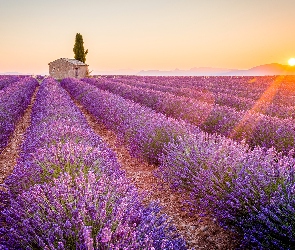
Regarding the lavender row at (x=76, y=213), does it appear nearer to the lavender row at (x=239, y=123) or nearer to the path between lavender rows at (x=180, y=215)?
the path between lavender rows at (x=180, y=215)

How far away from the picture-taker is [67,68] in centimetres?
3597

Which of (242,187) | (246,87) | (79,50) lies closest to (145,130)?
(242,187)

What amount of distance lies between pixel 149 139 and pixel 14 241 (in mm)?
3195

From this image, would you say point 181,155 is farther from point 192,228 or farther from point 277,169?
point 277,169

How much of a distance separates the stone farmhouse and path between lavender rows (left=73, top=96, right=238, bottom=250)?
31.5 m

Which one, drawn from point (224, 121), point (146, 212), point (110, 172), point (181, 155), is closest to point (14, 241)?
point (146, 212)

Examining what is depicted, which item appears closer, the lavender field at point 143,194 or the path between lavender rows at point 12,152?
the lavender field at point 143,194

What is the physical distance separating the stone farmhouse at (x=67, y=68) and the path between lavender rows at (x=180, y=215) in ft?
103

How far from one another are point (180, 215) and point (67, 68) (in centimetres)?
3491

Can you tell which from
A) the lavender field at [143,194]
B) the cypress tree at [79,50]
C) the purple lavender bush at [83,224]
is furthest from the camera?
the cypress tree at [79,50]

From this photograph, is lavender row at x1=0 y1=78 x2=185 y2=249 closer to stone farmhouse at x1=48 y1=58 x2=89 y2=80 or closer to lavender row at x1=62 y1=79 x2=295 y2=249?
lavender row at x1=62 y1=79 x2=295 y2=249

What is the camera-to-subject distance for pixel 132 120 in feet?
20.5

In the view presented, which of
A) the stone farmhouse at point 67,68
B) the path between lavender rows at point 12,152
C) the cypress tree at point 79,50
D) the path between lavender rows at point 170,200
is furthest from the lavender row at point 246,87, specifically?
→ the cypress tree at point 79,50

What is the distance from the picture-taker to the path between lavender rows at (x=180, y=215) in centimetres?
303
